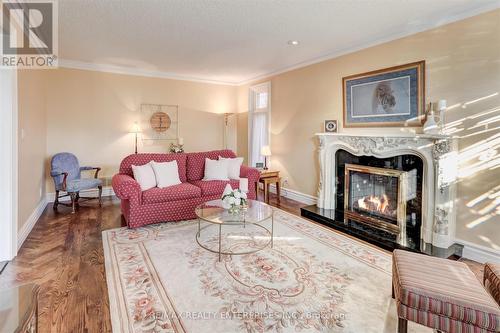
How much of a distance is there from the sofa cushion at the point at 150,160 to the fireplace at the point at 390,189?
7.20ft

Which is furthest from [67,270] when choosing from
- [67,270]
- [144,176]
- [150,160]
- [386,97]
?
[386,97]

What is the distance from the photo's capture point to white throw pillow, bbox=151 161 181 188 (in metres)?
4.08

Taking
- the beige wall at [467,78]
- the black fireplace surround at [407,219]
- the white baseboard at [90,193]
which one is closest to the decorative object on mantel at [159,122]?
the white baseboard at [90,193]

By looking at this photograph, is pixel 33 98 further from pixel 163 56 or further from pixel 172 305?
pixel 172 305

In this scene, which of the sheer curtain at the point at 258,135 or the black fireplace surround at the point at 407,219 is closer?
the black fireplace surround at the point at 407,219

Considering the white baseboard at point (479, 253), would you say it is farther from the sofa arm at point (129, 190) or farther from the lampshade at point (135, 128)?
the lampshade at point (135, 128)

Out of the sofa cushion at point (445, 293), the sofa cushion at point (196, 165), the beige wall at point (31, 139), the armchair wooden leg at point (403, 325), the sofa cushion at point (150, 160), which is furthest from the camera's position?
the sofa cushion at point (196, 165)

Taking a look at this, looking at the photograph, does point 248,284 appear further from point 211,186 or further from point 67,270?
point 211,186

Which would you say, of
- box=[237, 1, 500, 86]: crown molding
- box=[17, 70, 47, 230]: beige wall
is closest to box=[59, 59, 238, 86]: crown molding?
box=[17, 70, 47, 230]: beige wall

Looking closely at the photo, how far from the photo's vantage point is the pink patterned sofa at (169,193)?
11.9 ft

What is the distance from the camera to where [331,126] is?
175 inches

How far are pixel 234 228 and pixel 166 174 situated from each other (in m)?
1.40

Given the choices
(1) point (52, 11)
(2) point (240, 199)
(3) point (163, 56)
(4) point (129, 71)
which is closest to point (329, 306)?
(2) point (240, 199)

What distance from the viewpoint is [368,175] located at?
13.0ft
